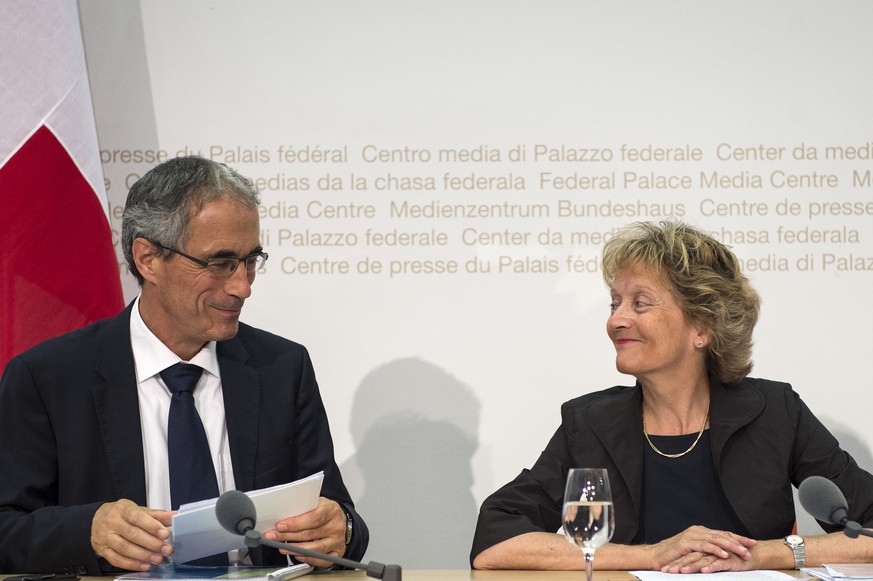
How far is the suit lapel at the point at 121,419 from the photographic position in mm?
2656

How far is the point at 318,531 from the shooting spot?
2465 mm

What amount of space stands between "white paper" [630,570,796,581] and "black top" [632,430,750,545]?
49cm

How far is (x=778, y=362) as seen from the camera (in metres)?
3.98

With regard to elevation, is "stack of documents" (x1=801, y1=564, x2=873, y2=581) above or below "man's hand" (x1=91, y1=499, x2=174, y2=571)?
below

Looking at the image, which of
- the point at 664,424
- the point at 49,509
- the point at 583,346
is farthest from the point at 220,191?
the point at 583,346

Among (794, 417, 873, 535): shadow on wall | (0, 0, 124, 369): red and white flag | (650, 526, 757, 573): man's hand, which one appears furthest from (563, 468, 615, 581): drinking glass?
(794, 417, 873, 535): shadow on wall

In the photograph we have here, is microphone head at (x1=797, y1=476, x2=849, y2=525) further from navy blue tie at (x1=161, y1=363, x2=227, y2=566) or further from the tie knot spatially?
the tie knot

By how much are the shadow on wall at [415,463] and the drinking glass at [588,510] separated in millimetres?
1958

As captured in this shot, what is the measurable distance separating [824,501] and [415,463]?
201 cm

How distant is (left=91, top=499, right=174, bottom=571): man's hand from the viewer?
2.25 metres

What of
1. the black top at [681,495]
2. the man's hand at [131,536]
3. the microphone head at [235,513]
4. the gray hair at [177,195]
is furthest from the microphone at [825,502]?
the gray hair at [177,195]

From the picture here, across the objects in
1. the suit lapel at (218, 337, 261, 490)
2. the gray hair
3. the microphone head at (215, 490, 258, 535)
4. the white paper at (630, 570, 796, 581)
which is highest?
the gray hair

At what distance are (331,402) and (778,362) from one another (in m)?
1.77

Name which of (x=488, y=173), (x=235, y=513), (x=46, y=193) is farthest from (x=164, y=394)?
(x=488, y=173)
